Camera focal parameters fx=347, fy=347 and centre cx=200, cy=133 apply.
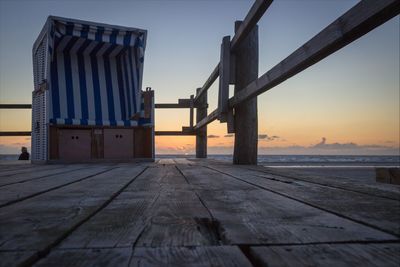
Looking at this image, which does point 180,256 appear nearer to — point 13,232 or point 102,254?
point 102,254

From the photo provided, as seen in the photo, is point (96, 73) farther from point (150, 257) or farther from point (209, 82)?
point (150, 257)

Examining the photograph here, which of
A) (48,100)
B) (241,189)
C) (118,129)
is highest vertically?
(48,100)

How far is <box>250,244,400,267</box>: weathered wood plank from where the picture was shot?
25.1 inches

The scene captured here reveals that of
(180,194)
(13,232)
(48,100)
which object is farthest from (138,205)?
(48,100)

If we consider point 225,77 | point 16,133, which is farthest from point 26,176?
point 16,133

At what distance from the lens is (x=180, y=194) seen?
4.98 feet

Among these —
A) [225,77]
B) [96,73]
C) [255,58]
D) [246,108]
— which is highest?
[96,73]

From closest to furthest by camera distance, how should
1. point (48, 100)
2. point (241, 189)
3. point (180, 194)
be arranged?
point (180, 194) < point (241, 189) < point (48, 100)

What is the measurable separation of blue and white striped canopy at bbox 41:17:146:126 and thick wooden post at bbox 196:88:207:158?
161 centimetres

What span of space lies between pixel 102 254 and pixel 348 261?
473 millimetres

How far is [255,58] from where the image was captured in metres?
4.04

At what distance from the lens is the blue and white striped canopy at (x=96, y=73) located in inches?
232

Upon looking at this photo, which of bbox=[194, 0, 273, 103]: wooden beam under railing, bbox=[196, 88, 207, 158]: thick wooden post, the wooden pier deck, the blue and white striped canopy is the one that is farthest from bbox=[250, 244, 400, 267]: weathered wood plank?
bbox=[196, 88, 207, 158]: thick wooden post

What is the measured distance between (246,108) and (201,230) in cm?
327
